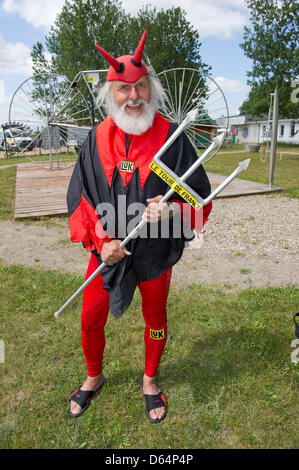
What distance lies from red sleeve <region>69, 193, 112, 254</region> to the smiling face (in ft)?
2.00

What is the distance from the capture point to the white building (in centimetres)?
3834

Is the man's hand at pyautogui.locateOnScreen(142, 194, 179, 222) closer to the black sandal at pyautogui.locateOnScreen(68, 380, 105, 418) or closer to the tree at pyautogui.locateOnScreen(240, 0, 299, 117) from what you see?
the black sandal at pyautogui.locateOnScreen(68, 380, 105, 418)

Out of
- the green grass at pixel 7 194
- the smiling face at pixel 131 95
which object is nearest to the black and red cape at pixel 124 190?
the smiling face at pixel 131 95

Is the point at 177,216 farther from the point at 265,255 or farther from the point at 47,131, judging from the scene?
the point at 47,131

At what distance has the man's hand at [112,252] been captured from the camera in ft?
Answer: 6.41

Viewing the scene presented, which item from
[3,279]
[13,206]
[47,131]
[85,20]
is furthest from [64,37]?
[3,279]

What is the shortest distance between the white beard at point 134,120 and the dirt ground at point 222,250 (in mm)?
2481

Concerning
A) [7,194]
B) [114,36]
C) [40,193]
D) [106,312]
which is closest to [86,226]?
[106,312]

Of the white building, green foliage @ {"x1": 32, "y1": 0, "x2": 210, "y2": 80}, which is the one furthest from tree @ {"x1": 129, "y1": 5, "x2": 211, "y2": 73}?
the white building

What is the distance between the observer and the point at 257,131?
45.2m

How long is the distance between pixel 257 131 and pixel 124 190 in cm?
4806

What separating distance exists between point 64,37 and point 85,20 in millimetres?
2392

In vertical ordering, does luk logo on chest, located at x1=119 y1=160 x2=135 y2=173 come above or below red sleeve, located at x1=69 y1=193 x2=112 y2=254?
above

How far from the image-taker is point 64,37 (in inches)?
1084
